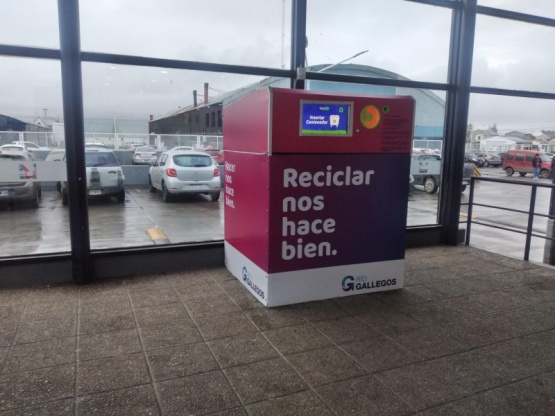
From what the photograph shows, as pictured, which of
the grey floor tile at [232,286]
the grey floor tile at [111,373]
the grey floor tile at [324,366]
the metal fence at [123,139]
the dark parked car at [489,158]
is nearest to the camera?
the grey floor tile at [111,373]

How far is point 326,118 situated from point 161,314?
211 centimetres

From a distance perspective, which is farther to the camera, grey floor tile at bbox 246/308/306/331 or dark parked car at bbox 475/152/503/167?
dark parked car at bbox 475/152/503/167

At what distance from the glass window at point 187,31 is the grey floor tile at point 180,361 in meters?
2.88

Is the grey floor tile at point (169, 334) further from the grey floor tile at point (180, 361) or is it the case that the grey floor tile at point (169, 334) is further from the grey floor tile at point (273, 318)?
the grey floor tile at point (273, 318)

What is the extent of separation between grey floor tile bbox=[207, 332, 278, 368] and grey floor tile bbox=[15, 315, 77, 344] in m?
1.09

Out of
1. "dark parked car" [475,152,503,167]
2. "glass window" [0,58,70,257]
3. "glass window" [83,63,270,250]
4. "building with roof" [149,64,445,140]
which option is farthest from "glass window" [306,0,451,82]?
"glass window" [0,58,70,257]

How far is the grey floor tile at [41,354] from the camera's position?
8.36ft

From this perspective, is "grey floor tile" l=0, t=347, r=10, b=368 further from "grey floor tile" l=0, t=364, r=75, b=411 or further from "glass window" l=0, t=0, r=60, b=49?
"glass window" l=0, t=0, r=60, b=49

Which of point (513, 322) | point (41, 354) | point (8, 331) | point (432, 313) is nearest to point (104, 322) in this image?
point (41, 354)

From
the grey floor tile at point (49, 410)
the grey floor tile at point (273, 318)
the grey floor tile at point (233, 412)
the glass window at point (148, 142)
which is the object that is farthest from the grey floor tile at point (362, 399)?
the glass window at point (148, 142)

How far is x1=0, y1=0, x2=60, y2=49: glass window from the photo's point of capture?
12.4 feet

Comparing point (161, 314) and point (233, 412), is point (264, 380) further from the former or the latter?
point (161, 314)

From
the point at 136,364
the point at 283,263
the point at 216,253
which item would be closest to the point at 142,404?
the point at 136,364

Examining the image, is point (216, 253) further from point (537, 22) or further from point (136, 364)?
point (537, 22)
